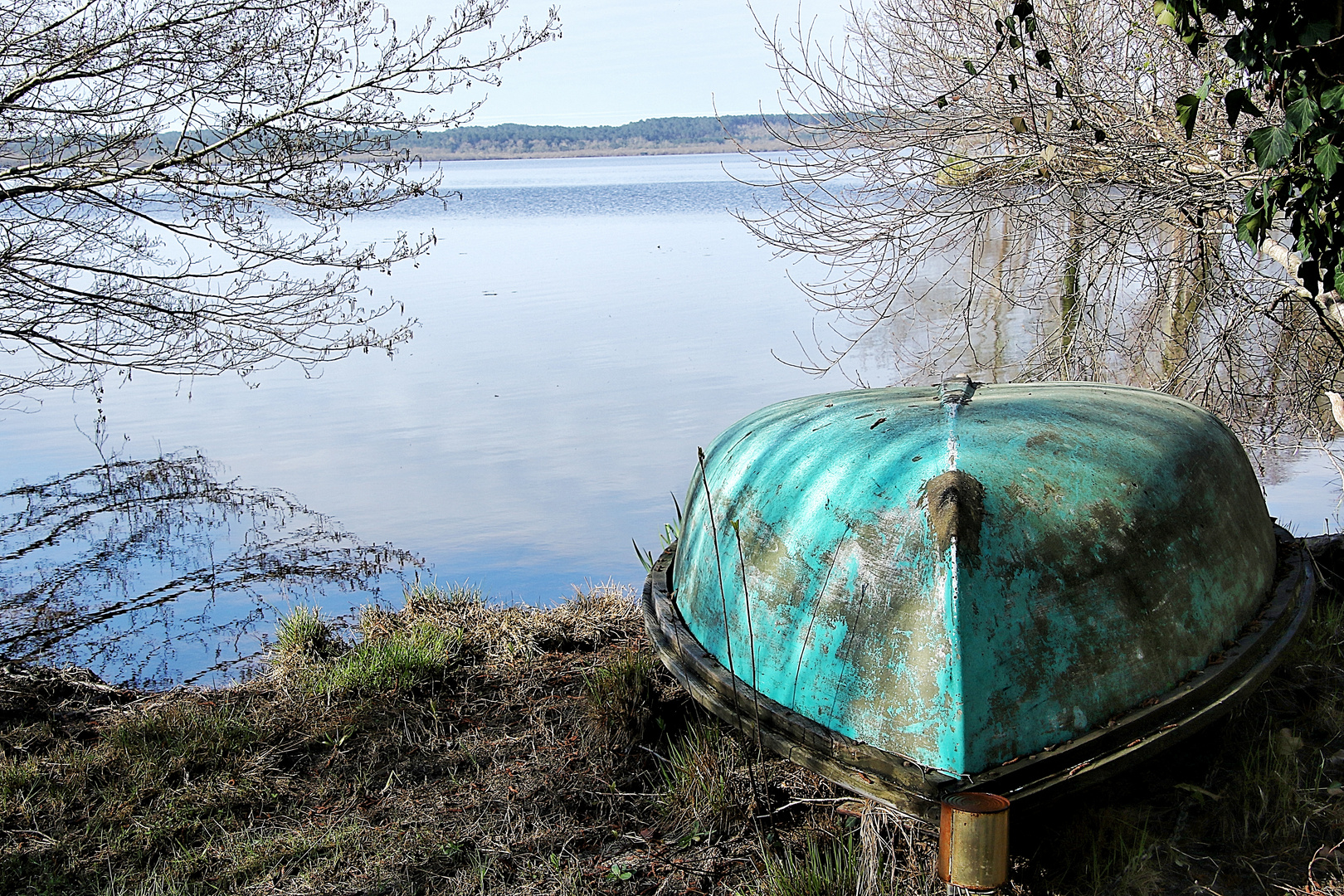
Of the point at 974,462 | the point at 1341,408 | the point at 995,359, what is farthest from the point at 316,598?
the point at 995,359

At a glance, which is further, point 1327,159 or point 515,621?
point 515,621

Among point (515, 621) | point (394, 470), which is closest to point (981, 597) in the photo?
point (515, 621)

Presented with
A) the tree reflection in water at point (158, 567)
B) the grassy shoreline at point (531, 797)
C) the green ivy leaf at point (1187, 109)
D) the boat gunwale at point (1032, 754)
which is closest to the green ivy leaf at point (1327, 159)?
the green ivy leaf at point (1187, 109)

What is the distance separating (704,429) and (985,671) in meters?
5.87

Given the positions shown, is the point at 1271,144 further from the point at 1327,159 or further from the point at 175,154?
the point at 175,154

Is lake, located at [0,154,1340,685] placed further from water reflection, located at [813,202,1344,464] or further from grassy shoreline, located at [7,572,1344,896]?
grassy shoreline, located at [7,572,1344,896]

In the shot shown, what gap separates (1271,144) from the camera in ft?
9.37

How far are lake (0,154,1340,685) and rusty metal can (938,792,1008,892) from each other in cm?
346

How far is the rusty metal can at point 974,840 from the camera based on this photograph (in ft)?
7.30

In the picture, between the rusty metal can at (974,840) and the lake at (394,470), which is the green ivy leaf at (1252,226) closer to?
the rusty metal can at (974,840)

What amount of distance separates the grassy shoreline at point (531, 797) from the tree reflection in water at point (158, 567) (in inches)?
31.0

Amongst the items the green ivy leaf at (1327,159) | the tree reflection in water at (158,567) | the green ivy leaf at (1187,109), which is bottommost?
the tree reflection in water at (158,567)

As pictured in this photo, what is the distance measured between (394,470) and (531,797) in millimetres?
4769

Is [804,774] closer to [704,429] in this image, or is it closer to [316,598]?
[316,598]
